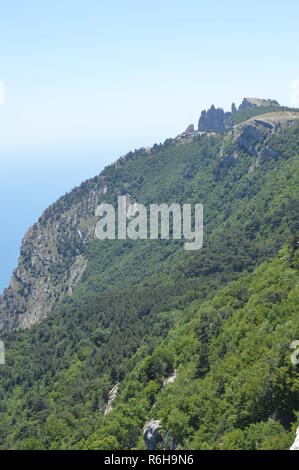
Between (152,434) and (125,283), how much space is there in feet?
367

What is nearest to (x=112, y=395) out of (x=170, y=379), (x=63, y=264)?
(x=170, y=379)

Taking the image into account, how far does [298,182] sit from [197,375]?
85346 mm

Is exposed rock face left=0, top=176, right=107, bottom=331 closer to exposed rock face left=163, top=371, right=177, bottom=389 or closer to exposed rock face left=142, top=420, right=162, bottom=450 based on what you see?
exposed rock face left=163, top=371, right=177, bottom=389

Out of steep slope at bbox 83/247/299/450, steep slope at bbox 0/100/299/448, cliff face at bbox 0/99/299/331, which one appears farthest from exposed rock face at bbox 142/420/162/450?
cliff face at bbox 0/99/299/331

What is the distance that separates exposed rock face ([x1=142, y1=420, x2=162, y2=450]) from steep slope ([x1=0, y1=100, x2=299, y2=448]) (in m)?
3.93

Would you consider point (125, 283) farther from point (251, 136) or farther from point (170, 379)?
point (170, 379)

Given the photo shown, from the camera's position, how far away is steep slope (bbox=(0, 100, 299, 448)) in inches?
2630

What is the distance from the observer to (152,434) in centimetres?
3725

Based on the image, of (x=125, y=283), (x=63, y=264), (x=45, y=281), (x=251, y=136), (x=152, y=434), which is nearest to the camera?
(x=152, y=434)

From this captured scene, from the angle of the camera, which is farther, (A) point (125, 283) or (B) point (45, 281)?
(B) point (45, 281)

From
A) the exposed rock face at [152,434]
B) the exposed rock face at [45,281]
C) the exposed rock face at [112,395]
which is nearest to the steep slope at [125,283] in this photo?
the exposed rock face at [45,281]

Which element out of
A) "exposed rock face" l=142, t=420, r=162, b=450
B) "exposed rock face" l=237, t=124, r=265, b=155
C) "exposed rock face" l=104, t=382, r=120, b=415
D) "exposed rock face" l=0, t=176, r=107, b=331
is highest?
"exposed rock face" l=237, t=124, r=265, b=155

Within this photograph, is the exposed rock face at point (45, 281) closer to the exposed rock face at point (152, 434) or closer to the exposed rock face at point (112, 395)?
the exposed rock face at point (112, 395)

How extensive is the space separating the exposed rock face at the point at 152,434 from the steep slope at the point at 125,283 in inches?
155
